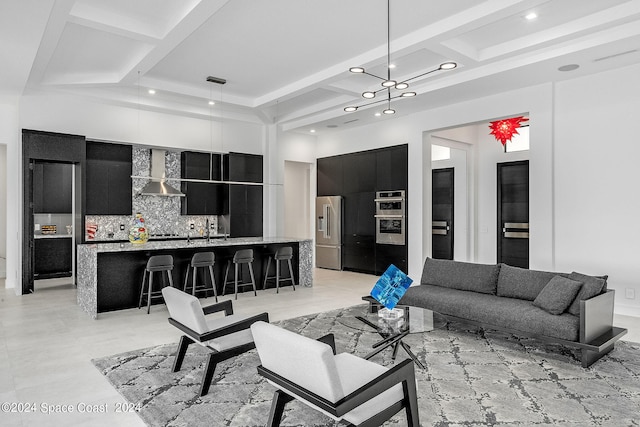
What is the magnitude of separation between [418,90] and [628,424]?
16.7 ft

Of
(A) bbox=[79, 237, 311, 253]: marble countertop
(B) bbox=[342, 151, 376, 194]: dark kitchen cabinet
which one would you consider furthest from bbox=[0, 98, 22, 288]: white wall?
(B) bbox=[342, 151, 376, 194]: dark kitchen cabinet

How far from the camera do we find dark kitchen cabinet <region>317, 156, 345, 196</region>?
31.9 ft

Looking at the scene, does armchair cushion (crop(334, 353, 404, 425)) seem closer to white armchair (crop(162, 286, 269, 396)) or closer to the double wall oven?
white armchair (crop(162, 286, 269, 396))

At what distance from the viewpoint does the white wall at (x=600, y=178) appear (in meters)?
5.41

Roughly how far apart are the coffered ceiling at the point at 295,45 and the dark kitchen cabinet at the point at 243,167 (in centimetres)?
159

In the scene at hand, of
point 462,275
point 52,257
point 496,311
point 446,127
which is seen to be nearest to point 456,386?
point 496,311

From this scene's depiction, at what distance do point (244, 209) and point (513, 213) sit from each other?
5371 millimetres

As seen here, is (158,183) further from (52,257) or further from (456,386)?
(456,386)

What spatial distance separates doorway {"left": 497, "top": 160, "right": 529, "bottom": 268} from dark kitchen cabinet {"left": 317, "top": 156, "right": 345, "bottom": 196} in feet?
10.9

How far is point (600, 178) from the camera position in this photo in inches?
223

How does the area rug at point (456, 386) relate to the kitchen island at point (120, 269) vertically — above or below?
below

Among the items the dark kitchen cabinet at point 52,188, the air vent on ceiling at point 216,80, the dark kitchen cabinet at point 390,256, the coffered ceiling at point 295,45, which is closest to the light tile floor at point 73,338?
the dark kitchen cabinet at point 390,256

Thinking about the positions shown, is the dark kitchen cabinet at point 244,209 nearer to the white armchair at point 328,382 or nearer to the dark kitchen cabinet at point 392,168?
the dark kitchen cabinet at point 392,168

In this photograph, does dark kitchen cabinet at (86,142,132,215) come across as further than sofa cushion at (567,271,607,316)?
Yes
